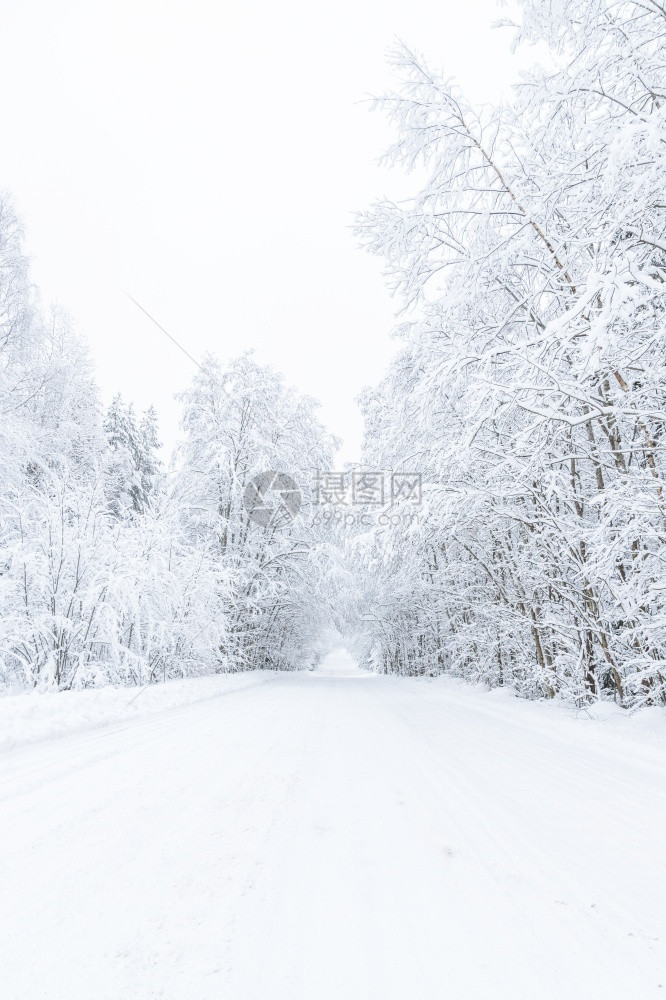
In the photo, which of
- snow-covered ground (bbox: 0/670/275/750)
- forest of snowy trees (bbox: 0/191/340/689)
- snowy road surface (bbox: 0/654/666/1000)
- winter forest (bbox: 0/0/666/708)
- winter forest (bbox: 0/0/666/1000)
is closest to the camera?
snowy road surface (bbox: 0/654/666/1000)

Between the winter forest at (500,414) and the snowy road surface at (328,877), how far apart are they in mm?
2909

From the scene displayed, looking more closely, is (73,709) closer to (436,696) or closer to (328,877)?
(328,877)

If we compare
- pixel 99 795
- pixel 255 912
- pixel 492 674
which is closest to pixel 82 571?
pixel 99 795

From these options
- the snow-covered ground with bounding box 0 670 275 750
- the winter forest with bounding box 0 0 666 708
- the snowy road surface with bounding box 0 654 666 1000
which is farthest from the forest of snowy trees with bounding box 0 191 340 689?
the snowy road surface with bounding box 0 654 666 1000

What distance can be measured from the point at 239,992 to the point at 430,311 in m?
6.87

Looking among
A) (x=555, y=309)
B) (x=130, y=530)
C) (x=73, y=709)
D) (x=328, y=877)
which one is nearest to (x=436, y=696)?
(x=130, y=530)

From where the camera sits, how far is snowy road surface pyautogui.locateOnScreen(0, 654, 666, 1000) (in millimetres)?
1539

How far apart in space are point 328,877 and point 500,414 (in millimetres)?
3891

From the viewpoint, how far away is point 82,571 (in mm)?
8039

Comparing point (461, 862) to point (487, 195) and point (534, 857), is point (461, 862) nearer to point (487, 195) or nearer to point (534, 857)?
point (534, 857)

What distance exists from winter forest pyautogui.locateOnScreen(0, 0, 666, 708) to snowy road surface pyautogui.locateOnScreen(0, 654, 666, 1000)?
2909mm

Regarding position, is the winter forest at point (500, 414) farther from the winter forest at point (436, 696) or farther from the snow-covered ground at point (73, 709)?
the snow-covered ground at point (73, 709)

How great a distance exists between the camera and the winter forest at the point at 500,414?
439 centimetres

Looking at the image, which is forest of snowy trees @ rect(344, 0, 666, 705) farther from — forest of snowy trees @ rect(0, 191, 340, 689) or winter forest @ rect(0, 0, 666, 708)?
forest of snowy trees @ rect(0, 191, 340, 689)
